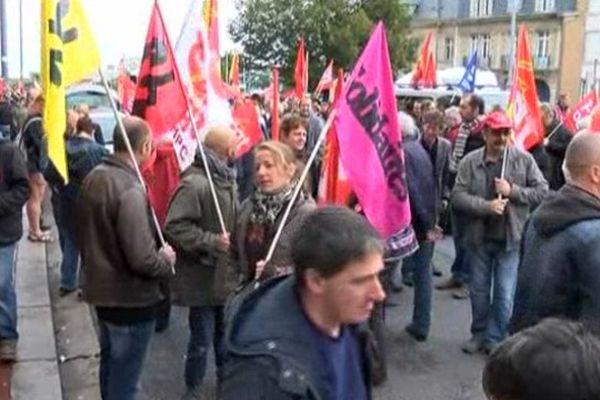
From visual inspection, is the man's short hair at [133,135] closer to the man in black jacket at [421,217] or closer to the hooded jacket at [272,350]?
the hooded jacket at [272,350]

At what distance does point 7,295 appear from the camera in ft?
18.6

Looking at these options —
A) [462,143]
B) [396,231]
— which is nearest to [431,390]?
[396,231]

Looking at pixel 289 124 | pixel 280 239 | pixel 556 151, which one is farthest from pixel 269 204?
pixel 556 151

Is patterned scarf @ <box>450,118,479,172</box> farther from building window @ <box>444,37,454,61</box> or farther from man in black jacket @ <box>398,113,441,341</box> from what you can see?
building window @ <box>444,37,454,61</box>

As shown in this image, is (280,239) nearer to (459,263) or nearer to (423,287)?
(423,287)

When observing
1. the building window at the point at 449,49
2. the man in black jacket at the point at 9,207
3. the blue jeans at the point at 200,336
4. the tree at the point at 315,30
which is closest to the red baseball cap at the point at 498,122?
the blue jeans at the point at 200,336

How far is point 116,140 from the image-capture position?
13.9ft

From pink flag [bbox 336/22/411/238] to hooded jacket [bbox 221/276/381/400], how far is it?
7.41 feet

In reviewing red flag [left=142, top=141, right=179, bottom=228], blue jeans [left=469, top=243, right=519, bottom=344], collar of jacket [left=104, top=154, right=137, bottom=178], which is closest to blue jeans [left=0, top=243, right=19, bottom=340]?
red flag [left=142, top=141, right=179, bottom=228]

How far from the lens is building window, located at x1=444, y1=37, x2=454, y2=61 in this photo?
76562mm

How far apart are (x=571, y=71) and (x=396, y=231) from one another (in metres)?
67.5

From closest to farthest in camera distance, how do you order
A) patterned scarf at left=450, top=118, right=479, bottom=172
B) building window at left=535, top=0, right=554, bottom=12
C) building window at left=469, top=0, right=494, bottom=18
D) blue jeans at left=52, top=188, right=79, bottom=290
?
1. blue jeans at left=52, top=188, right=79, bottom=290
2. patterned scarf at left=450, top=118, right=479, bottom=172
3. building window at left=535, top=0, right=554, bottom=12
4. building window at left=469, top=0, right=494, bottom=18

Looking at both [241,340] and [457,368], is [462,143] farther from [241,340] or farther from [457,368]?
[241,340]

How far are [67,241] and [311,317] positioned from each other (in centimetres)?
542
